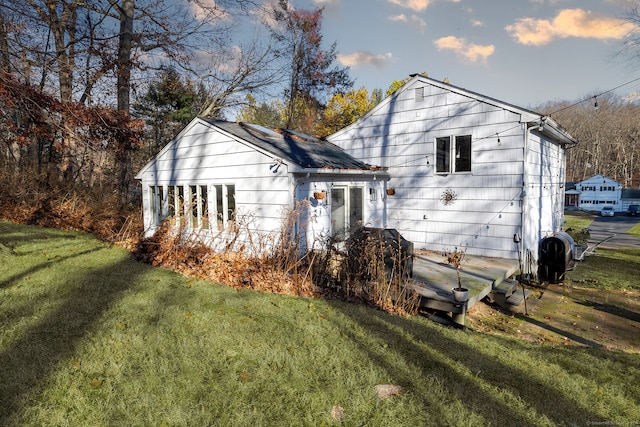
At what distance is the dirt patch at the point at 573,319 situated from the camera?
19.3 ft

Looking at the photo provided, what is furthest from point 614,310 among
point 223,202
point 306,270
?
point 223,202

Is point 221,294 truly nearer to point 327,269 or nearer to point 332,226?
point 327,269

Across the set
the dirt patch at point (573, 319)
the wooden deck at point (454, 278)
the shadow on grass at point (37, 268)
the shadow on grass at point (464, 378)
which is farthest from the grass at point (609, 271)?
the shadow on grass at point (37, 268)

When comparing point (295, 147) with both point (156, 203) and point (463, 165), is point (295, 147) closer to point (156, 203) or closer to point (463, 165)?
point (463, 165)

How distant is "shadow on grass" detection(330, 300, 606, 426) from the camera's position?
283cm

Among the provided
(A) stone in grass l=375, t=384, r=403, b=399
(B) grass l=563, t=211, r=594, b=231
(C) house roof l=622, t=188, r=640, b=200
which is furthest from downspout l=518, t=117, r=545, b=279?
(C) house roof l=622, t=188, r=640, b=200

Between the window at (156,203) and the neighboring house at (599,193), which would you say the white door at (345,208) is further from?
the neighboring house at (599,193)

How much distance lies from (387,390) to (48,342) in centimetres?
342

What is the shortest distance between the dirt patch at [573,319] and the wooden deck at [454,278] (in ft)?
1.82

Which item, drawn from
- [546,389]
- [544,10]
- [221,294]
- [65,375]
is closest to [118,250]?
[221,294]

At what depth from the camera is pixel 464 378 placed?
3320 millimetres

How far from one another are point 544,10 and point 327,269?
44.3 ft

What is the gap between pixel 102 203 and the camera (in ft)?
39.3

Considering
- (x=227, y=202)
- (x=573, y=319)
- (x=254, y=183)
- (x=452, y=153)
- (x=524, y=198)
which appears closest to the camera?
(x=573, y=319)
